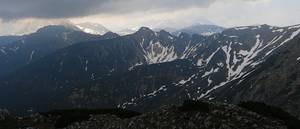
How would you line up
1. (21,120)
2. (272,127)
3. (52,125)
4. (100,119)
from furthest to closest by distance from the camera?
(21,120) < (52,125) < (100,119) < (272,127)

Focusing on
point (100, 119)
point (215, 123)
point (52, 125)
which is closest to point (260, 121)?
point (215, 123)

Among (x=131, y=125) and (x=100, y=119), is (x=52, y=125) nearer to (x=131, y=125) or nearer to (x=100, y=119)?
(x=100, y=119)

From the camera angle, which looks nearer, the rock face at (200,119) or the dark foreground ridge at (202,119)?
the rock face at (200,119)

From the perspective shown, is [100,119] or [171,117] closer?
[171,117]

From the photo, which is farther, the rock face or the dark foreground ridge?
the dark foreground ridge

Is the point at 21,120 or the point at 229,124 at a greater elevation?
the point at 229,124

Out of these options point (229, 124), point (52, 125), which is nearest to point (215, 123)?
point (229, 124)

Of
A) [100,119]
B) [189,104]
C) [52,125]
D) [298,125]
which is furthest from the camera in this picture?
Answer: [52,125]
